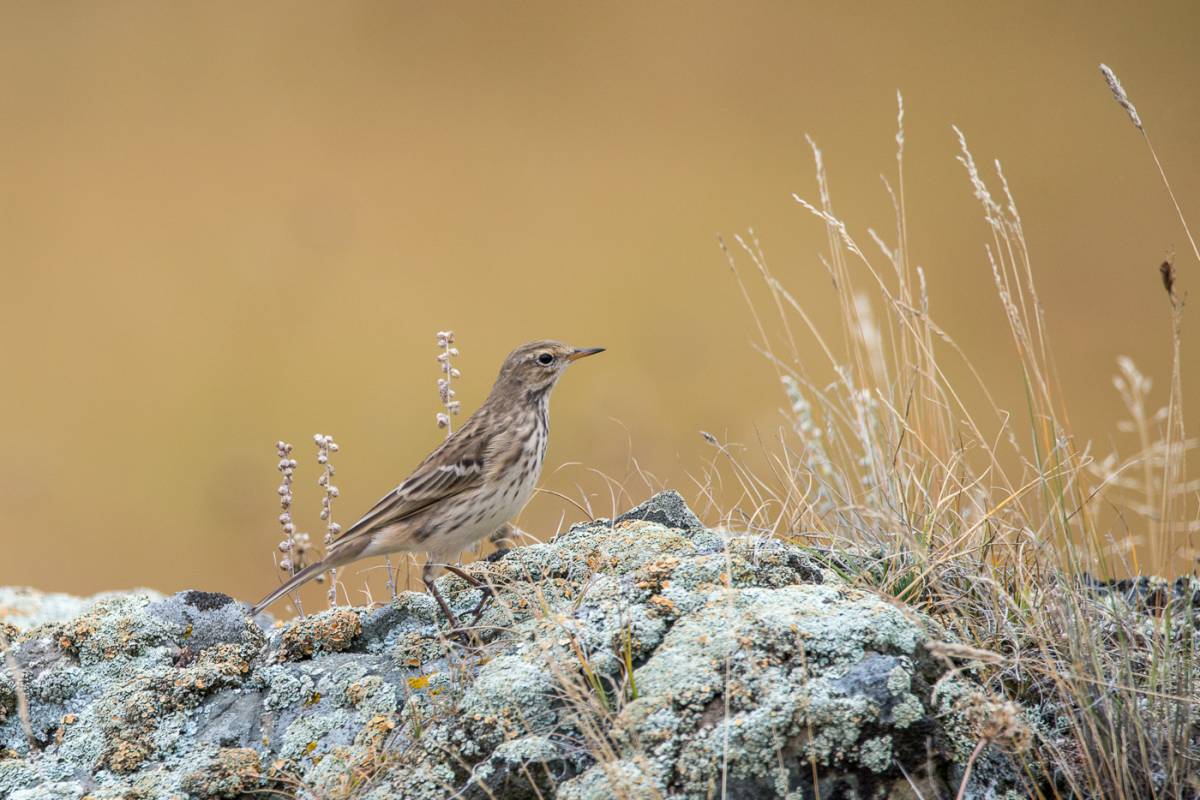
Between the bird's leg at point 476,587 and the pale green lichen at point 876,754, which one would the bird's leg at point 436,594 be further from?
the pale green lichen at point 876,754

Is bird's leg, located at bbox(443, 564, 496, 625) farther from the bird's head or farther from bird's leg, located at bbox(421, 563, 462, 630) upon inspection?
the bird's head

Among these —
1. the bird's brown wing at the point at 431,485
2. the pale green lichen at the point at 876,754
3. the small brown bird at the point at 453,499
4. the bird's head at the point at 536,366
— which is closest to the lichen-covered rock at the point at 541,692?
the pale green lichen at the point at 876,754

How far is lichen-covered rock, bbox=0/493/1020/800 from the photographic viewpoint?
8.86 feet

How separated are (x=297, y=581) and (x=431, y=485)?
0.63m

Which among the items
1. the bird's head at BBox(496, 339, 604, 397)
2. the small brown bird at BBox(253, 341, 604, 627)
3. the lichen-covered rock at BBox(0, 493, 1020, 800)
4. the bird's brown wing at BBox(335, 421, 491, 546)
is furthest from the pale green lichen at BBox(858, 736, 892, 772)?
the bird's head at BBox(496, 339, 604, 397)

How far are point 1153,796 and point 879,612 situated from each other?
2.52 ft

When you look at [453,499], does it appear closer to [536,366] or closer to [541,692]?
[536,366]

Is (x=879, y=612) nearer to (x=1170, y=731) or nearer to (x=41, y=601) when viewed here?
(x=1170, y=731)

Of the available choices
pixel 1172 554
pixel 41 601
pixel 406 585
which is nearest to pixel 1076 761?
pixel 1172 554

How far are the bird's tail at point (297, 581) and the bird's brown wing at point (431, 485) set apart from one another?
0.13 meters

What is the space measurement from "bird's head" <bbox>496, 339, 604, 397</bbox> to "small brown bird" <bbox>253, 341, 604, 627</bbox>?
0.78 feet

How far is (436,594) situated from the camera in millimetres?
3738

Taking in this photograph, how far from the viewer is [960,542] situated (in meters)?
3.60

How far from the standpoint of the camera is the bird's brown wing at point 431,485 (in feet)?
14.2
